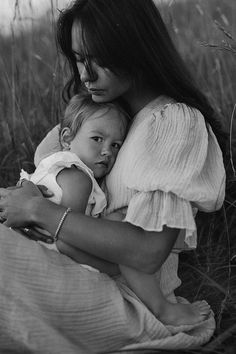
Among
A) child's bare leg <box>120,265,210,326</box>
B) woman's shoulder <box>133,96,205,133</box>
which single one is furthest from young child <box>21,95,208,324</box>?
woman's shoulder <box>133,96,205,133</box>

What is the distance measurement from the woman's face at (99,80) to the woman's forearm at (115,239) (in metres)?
0.42

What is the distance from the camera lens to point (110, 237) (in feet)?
7.91

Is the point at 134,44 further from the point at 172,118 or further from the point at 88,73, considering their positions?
the point at 172,118

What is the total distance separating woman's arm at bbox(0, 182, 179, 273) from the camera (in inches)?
94.8

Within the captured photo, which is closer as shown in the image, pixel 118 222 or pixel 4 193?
pixel 118 222

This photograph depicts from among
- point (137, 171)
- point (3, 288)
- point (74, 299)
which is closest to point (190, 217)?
point (137, 171)

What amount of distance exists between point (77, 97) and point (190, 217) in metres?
0.66

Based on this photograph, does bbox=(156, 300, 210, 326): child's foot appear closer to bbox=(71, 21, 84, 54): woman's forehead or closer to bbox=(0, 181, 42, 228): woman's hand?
bbox=(0, 181, 42, 228): woman's hand

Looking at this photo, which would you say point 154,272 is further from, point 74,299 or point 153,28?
point 153,28

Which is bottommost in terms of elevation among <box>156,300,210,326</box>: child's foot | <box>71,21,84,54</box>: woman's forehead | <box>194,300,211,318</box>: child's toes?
<box>194,300,211,318</box>: child's toes

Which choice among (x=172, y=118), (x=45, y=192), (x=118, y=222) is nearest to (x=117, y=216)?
(x=118, y=222)

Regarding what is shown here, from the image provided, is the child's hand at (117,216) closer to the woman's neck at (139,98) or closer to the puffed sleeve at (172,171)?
the puffed sleeve at (172,171)

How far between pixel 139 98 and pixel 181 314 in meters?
0.72

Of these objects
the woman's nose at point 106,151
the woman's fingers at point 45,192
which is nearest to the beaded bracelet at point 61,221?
the woman's fingers at point 45,192
